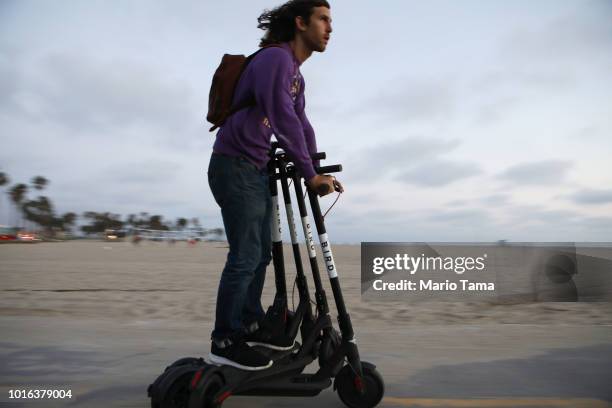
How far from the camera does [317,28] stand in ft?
8.61

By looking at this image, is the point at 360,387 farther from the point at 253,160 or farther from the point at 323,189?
the point at 253,160

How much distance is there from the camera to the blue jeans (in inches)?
97.0

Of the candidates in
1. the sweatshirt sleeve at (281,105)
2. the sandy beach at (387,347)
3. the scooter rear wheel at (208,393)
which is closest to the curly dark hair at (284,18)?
the sweatshirt sleeve at (281,105)

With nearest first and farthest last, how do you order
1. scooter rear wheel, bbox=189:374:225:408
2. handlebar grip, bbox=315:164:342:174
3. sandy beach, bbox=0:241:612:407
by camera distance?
1. scooter rear wheel, bbox=189:374:225:408
2. handlebar grip, bbox=315:164:342:174
3. sandy beach, bbox=0:241:612:407

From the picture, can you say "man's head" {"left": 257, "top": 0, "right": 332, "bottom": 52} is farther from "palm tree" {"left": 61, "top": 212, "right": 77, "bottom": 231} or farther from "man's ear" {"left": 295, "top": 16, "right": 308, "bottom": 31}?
"palm tree" {"left": 61, "top": 212, "right": 77, "bottom": 231}

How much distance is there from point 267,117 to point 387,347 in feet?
7.90

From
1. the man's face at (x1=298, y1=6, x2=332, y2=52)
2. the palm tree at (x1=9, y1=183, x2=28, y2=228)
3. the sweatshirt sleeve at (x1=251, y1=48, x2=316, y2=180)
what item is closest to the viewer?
the sweatshirt sleeve at (x1=251, y1=48, x2=316, y2=180)

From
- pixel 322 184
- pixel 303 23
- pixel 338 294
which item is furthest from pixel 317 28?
pixel 338 294

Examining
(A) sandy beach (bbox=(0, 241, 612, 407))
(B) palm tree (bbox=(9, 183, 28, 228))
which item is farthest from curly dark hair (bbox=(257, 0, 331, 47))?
(B) palm tree (bbox=(9, 183, 28, 228))

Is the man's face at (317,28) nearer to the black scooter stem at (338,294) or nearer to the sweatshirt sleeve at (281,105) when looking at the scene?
the sweatshirt sleeve at (281,105)

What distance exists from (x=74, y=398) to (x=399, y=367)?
2.12 meters

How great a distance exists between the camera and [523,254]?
29.0 ft

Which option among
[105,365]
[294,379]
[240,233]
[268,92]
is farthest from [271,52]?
[105,365]

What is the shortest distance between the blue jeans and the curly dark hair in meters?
0.78
